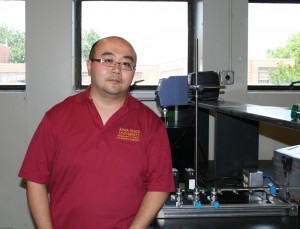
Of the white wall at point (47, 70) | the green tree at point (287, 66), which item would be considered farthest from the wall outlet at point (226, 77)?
the green tree at point (287, 66)

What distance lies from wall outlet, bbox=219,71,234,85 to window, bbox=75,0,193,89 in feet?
1.44

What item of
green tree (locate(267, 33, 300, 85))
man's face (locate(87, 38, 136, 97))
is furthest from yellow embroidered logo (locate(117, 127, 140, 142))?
green tree (locate(267, 33, 300, 85))

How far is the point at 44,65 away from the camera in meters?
2.89

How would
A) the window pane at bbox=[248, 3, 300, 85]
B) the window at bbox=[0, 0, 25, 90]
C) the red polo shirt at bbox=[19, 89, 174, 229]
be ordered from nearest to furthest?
the red polo shirt at bbox=[19, 89, 174, 229] → the window at bbox=[0, 0, 25, 90] → the window pane at bbox=[248, 3, 300, 85]

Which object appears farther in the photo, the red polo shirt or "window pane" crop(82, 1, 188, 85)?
"window pane" crop(82, 1, 188, 85)

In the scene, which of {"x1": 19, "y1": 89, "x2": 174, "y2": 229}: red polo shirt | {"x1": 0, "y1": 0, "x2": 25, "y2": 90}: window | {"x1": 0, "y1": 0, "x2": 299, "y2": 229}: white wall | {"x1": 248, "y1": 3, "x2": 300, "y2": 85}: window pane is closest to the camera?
{"x1": 19, "y1": 89, "x2": 174, "y2": 229}: red polo shirt

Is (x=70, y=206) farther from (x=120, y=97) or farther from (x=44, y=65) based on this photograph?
(x=44, y=65)

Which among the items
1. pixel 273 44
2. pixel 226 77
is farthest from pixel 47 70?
pixel 273 44

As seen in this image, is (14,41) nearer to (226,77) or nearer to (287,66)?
(226,77)

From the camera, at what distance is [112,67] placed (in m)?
1.36

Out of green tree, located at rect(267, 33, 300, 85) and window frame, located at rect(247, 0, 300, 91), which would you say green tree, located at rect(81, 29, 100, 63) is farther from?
green tree, located at rect(267, 33, 300, 85)

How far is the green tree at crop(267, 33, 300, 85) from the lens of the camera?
10.6ft

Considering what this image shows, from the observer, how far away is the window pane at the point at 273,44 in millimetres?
3195

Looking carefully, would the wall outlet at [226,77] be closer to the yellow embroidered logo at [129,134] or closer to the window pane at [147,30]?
the window pane at [147,30]
